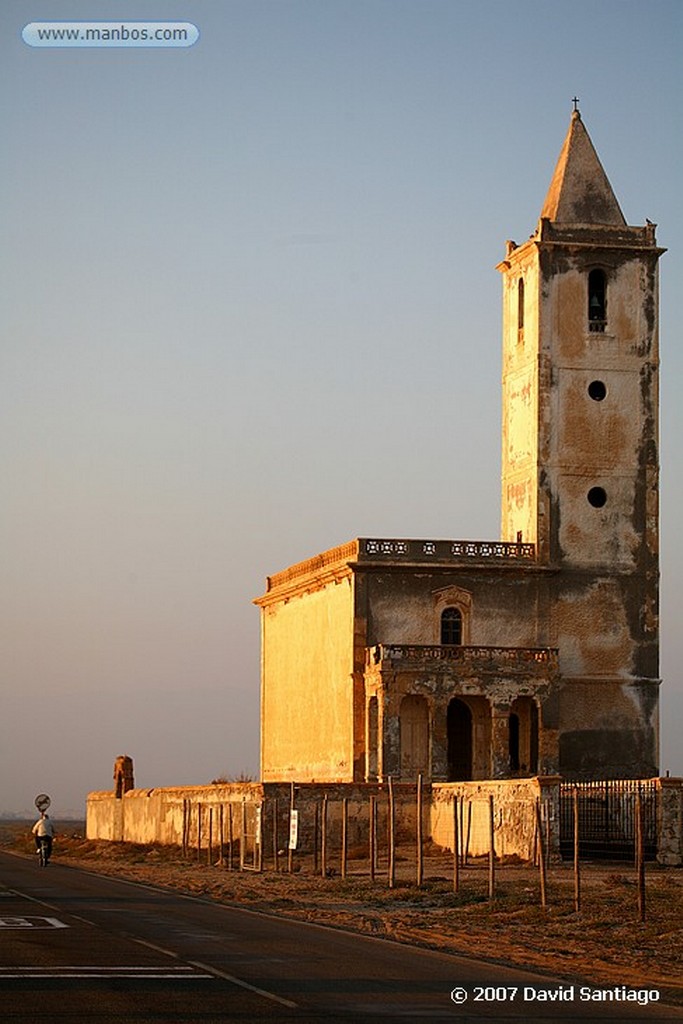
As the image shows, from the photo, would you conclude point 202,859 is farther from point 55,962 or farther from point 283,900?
point 55,962

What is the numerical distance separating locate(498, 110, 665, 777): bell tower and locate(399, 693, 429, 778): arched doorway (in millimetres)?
4470

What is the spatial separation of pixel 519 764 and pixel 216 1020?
136 ft

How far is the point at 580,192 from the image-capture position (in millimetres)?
59188

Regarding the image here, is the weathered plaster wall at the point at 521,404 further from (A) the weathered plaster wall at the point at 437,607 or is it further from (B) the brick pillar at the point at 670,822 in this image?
(B) the brick pillar at the point at 670,822

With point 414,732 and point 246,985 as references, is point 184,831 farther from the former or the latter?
point 246,985

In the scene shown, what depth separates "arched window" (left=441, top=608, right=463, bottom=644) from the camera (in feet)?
183

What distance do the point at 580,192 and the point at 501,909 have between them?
1369 inches

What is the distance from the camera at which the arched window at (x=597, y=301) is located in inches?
2296

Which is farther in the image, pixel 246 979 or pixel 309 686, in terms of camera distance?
pixel 309 686

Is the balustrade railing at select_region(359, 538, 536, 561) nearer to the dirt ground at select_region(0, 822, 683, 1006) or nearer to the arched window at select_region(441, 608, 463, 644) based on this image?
the arched window at select_region(441, 608, 463, 644)

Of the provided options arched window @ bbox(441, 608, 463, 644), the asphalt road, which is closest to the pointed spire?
arched window @ bbox(441, 608, 463, 644)

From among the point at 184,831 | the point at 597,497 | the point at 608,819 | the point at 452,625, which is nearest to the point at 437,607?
the point at 452,625

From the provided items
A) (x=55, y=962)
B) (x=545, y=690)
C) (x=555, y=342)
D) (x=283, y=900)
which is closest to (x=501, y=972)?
(x=55, y=962)

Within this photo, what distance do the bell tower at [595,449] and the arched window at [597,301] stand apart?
3 centimetres
